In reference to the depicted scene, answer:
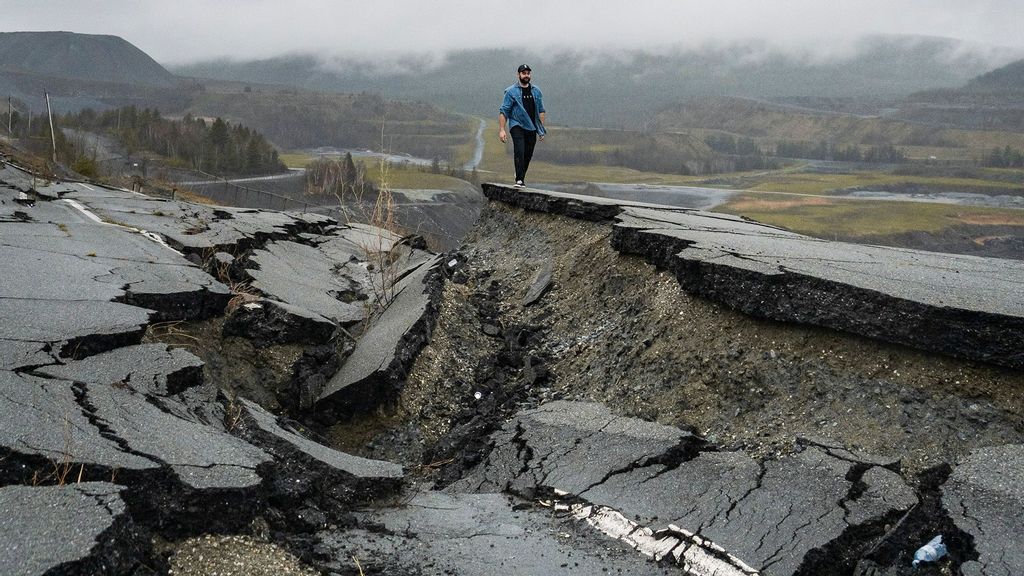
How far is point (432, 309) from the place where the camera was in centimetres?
704

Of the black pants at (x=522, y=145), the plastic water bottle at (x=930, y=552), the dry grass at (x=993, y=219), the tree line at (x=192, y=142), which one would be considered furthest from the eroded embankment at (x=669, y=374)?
the tree line at (x=192, y=142)

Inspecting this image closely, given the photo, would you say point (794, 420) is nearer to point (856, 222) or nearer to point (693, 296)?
point (693, 296)

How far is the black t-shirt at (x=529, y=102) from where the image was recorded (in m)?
10.3

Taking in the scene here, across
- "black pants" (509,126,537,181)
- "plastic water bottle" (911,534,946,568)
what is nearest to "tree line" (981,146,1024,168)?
"black pants" (509,126,537,181)

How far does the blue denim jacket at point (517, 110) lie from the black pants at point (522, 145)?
78mm

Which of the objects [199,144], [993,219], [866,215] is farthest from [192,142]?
[993,219]

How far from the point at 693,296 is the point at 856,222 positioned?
2974cm

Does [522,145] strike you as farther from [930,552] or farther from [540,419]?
[930,552]

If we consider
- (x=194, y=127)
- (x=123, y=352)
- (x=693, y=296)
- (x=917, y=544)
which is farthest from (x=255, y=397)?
(x=194, y=127)

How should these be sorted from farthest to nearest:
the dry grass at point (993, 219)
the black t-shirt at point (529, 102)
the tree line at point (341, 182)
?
the dry grass at point (993, 219) < the black t-shirt at point (529, 102) < the tree line at point (341, 182)

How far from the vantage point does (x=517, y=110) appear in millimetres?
10328

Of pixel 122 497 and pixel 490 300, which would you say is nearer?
pixel 122 497

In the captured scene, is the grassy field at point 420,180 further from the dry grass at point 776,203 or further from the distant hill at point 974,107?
the distant hill at point 974,107

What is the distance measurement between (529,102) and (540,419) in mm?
6280
